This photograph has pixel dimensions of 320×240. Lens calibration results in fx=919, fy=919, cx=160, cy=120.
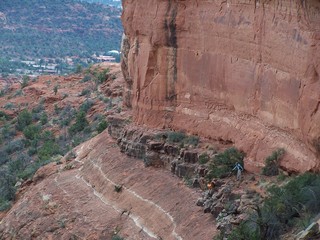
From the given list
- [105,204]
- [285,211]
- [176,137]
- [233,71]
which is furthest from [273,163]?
[105,204]

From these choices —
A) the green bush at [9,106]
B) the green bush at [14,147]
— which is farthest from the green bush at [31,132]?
the green bush at [9,106]

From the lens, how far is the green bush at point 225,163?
2348cm

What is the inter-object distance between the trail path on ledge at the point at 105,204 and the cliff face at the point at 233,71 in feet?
5.93

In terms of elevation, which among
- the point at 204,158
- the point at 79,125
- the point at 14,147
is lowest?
the point at 14,147

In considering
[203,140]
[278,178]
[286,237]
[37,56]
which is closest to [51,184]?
[203,140]

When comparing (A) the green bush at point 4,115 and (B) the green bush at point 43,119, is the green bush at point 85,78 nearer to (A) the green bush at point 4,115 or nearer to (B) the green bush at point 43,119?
(A) the green bush at point 4,115

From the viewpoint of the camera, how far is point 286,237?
19.2m

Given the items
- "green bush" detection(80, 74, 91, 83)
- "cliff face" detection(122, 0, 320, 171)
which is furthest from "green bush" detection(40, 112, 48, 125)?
"cliff face" detection(122, 0, 320, 171)

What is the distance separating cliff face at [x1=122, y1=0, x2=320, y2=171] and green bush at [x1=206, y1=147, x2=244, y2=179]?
0.26 m

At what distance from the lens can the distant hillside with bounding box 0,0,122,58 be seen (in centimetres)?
13062

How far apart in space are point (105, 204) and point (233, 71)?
19.8 ft

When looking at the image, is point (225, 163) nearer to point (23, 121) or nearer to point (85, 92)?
point (23, 121)

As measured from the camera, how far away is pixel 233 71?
80.2ft

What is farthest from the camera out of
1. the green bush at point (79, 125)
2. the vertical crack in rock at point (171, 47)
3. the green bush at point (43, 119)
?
the green bush at point (43, 119)
